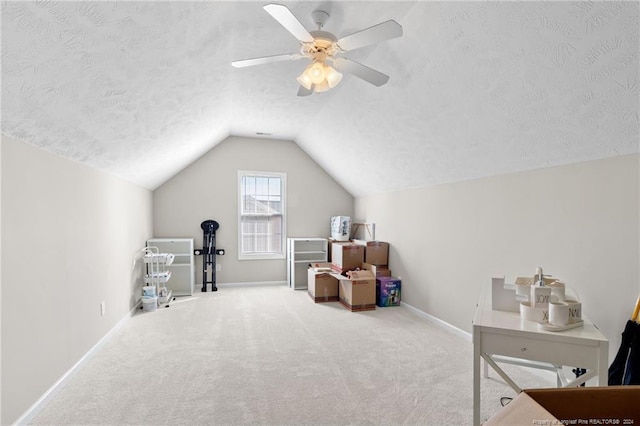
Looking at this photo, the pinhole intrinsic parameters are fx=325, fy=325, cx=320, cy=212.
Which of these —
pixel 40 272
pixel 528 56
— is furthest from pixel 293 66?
pixel 40 272

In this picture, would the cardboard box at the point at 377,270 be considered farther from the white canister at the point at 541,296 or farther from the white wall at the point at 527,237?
the white canister at the point at 541,296

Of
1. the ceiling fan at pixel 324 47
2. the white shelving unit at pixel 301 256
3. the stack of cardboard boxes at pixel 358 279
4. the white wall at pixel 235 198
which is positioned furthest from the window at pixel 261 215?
the ceiling fan at pixel 324 47

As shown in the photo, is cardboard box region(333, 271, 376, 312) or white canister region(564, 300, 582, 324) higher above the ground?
white canister region(564, 300, 582, 324)

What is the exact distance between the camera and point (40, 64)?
1.58 m

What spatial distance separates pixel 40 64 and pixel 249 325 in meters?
3.14

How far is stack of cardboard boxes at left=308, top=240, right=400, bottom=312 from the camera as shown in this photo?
4.55 metres

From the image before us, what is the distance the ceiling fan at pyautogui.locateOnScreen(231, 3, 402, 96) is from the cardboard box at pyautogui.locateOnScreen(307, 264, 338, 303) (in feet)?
10.6

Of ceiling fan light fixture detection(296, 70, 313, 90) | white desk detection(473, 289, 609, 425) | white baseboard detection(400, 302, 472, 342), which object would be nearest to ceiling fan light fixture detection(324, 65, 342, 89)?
ceiling fan light fixture detection(296, 70, 313, 90)

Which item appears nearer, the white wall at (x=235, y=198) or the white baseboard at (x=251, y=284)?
the white wall at (x=235, y=198)

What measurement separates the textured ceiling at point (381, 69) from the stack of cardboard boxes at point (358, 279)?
172 cm

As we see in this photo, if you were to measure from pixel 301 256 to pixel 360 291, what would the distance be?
178 centimetres

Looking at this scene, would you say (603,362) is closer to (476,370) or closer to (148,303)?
(476,370)

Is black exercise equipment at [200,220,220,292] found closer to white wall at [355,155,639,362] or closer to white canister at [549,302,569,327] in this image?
white wall at [355,155,639,362]

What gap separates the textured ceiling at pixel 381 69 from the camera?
160 centimetres
